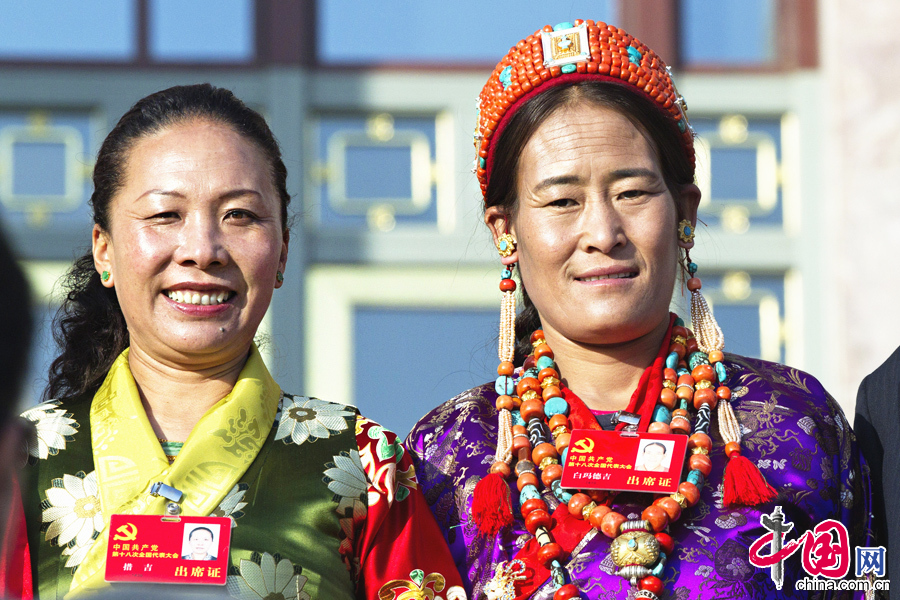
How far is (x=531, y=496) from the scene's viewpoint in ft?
7.45

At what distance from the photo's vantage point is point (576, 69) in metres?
2.44

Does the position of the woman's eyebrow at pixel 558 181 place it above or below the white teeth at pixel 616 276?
above

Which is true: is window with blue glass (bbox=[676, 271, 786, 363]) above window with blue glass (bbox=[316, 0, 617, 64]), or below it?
below

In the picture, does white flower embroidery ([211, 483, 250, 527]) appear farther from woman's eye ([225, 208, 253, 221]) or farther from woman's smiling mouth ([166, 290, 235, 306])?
woman's eye ([225, 208, 253, 221])

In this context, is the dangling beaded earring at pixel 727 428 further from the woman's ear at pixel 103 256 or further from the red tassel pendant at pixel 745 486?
the woman's ear at pixel 103 256

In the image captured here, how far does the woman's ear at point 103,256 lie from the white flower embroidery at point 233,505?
0.47 metres

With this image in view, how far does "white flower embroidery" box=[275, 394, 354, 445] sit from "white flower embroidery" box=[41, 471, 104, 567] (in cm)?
34

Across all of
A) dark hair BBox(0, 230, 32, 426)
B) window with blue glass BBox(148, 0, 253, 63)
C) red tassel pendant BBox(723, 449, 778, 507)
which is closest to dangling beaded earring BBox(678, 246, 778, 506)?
red tassel pendant BBox(723, 449, 778, 507)

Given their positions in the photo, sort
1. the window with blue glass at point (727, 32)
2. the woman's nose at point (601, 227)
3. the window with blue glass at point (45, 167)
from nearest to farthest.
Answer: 1. the woman's nose at point (601, 227)
2. the window with blue glass at point (45, 167)
3. the window with blue glass at point (727, 32)

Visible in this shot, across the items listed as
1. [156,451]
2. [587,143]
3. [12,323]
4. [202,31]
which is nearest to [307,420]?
[156,451]

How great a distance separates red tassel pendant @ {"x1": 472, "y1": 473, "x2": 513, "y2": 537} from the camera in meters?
2.23

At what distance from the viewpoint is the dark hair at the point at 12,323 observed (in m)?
0.96

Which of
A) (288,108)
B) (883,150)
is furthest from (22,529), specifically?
(883,150)

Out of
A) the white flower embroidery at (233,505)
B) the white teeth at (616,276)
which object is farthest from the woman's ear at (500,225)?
the white flower embroidery at (233,505)
